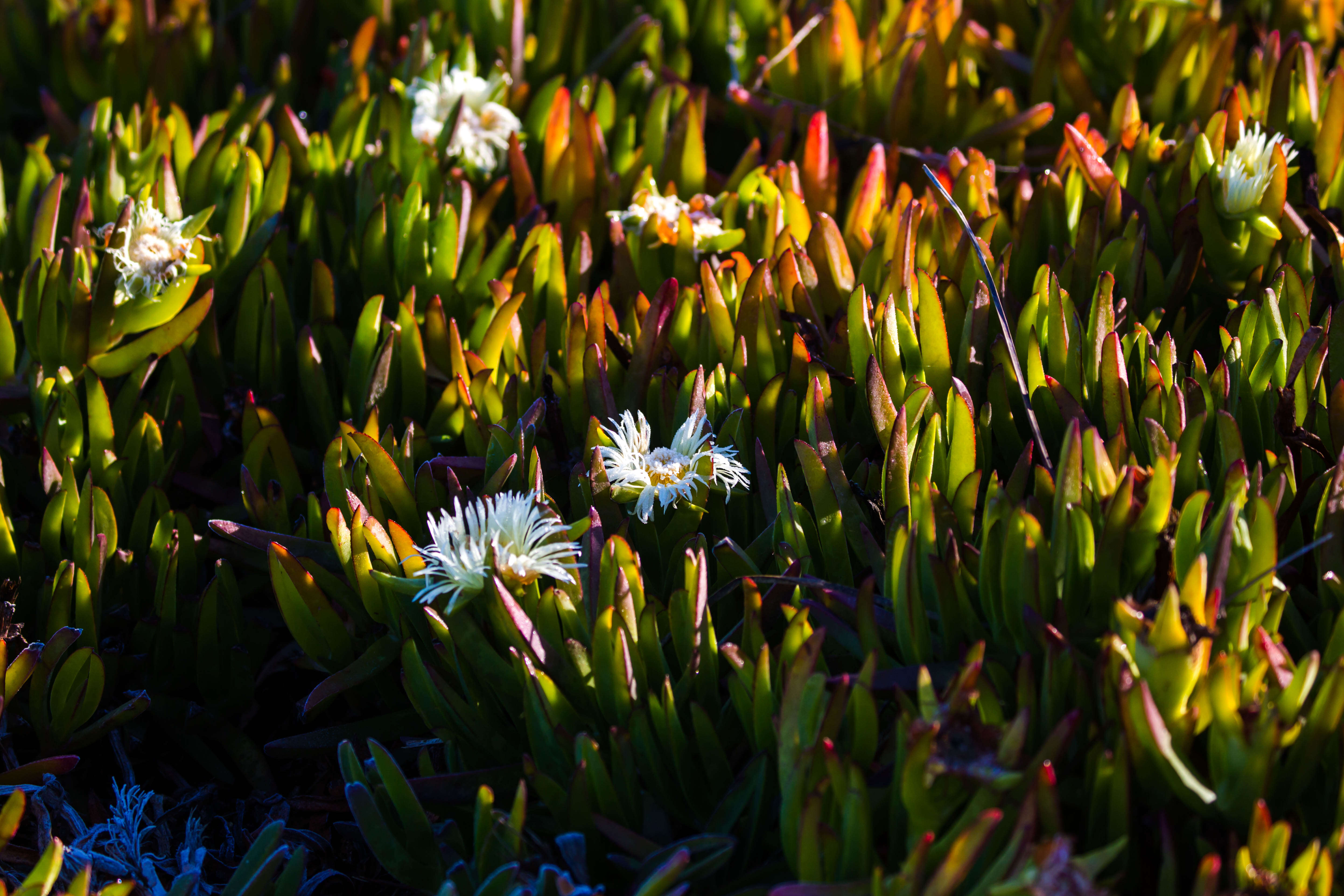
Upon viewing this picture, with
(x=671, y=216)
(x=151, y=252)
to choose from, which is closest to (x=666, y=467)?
(x=671, y=216)

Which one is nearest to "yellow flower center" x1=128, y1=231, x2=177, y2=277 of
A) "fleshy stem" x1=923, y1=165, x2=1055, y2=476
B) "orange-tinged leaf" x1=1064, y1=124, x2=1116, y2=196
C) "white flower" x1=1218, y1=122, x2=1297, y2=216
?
"fleshy stem" x1=923, y1=165, x2=1055, y2=476

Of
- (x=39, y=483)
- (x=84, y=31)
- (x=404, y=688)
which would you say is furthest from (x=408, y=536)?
(x=84, y=31)

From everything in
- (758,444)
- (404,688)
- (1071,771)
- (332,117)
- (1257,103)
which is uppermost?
(1257,103)

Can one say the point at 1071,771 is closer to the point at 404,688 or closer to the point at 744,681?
the point at 744,681

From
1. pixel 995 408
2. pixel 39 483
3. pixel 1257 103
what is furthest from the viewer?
pixel 1257 103

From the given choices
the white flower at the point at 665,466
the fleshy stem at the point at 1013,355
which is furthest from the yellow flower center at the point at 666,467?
the fleshy stem at the point at 1013,355
